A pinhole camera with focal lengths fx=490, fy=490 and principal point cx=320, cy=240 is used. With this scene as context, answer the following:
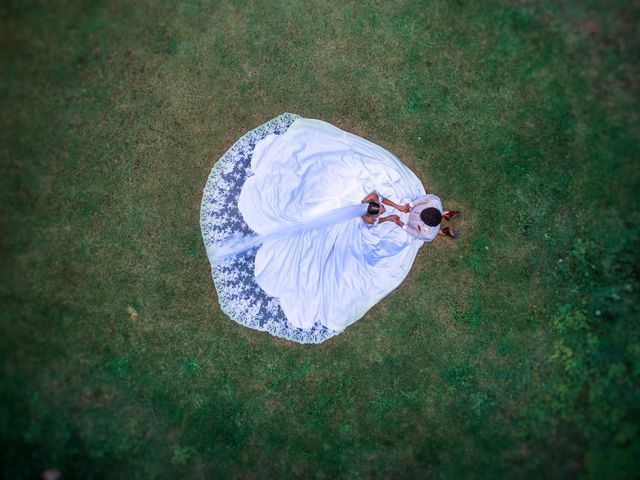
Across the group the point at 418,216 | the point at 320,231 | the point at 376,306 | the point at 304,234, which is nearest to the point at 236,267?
the point at 304,234

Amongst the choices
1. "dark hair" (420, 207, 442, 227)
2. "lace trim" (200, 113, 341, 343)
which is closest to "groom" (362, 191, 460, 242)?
"dark hair" (420, 207, 442, 227)

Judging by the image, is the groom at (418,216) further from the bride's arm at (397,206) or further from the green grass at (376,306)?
the green grass at (376,306)

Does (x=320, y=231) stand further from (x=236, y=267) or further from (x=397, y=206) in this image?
(x=236, y=267)

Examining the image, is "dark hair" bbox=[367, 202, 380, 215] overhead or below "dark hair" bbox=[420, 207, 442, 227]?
overhead

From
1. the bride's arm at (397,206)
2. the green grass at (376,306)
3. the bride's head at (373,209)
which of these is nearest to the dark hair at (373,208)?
the bride's head at (373,209)

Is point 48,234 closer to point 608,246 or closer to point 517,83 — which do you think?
point 517,83

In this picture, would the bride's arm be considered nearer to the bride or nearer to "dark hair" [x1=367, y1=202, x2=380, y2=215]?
the bride

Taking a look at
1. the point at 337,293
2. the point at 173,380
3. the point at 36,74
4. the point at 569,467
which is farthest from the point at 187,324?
the point at 569,467
